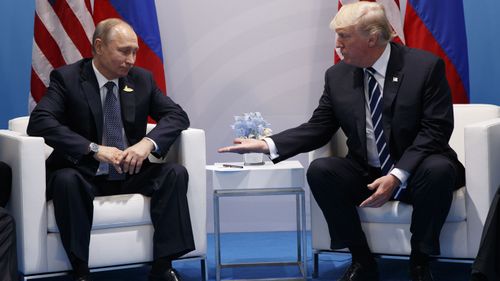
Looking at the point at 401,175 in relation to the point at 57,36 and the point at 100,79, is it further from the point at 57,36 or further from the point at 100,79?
the point at 57,36

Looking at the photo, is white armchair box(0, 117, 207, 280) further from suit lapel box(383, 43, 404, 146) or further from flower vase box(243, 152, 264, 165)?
suit lapel box(383, 43, 404, 146)

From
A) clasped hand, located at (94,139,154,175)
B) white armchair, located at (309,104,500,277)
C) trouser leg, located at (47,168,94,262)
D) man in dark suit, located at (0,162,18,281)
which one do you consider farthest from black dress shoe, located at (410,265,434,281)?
man in dark suit, located at (0,162,18,281)

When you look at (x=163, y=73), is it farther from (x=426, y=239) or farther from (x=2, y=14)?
(x=426, y=239)

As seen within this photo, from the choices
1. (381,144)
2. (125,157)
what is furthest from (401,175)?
(125,157)

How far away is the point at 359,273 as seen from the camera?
12.2ft

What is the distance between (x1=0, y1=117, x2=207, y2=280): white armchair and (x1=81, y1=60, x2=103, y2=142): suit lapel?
38cm

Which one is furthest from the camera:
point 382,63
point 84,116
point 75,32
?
point 75,32

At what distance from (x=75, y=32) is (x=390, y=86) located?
82.2 inches

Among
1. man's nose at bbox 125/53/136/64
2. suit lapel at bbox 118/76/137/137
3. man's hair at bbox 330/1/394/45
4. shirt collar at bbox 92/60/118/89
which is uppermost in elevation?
man's hair at bbox 330/1/394/45

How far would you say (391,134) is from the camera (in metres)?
3.80

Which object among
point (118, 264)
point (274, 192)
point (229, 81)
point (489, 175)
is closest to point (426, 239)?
point (489, 175)

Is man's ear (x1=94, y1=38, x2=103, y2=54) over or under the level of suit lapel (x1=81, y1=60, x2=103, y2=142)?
over

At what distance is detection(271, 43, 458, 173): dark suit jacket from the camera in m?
3.70

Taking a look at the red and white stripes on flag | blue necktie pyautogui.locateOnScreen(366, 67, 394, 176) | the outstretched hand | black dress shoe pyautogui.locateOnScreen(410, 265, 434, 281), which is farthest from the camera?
the red and white stripes on flag
